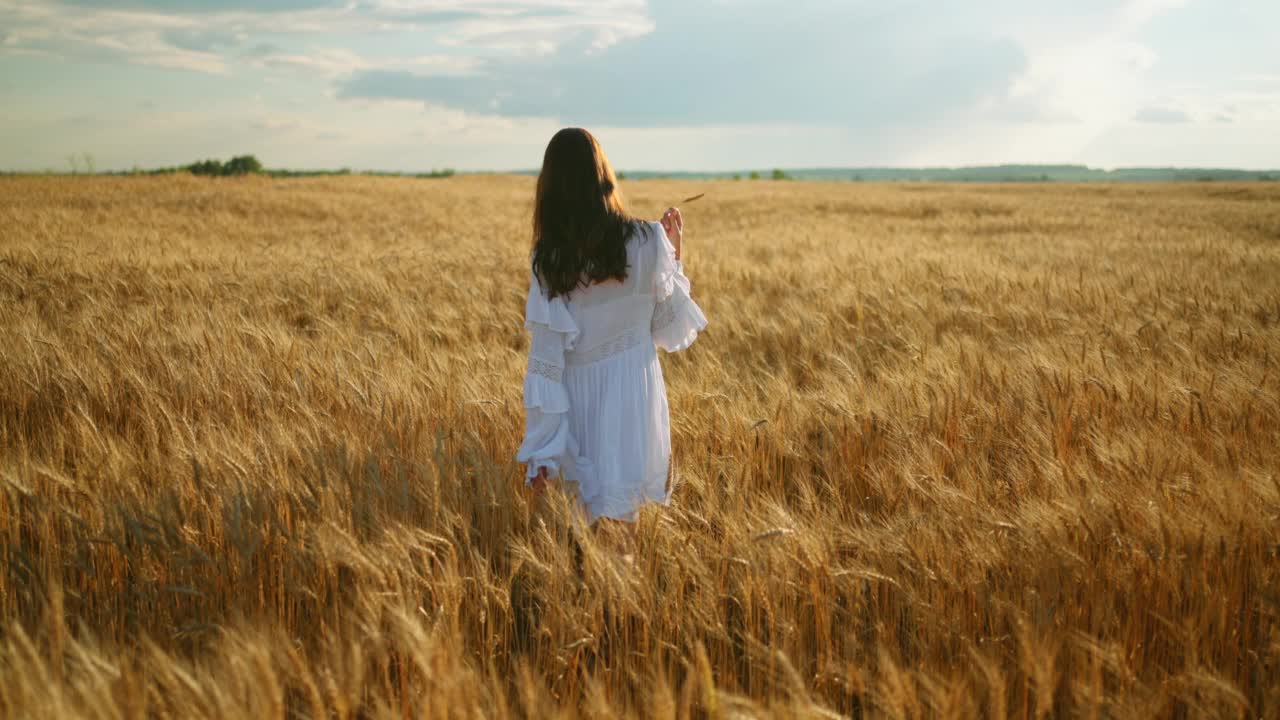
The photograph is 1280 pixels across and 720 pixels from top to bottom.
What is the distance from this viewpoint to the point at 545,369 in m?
2.34

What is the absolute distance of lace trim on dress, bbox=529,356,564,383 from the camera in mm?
2342

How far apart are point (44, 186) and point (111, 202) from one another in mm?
5475

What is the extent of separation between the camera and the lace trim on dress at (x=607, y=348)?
2.43 meters

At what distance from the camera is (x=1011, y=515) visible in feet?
6.83

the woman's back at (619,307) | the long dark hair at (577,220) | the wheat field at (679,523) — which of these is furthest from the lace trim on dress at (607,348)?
the wheat field at (679,523)

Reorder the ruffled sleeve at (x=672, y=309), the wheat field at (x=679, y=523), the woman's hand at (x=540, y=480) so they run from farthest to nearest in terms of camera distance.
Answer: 1. the ruffled sleeve at (x=672, y=309)
2. the woman's hand at (x=540, y=480)
3. the wheat field at (x=679, y=523)

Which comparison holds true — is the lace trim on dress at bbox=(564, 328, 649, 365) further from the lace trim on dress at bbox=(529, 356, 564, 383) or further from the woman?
the lace trim on dress at bbox=(529, 356, 564, 383)

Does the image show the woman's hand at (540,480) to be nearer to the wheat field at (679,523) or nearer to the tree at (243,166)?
the wheat field at (679,523)

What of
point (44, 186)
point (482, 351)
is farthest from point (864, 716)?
point (44, 186)

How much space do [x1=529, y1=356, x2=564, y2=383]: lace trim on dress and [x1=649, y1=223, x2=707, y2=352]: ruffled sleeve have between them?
390mm

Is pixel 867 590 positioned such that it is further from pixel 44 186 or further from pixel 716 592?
pixel 44 186

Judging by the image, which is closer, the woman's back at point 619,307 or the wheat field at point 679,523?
the wheat field at point 679,523

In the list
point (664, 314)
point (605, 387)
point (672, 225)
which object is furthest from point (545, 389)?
point (672, 225)

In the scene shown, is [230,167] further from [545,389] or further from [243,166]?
[545,389]
